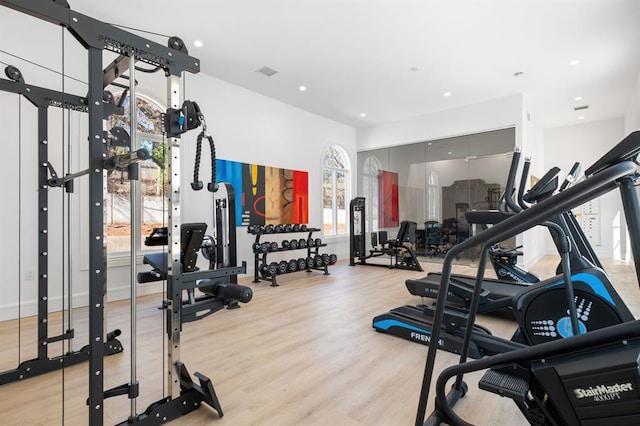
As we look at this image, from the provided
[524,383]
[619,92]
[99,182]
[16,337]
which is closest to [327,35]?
[99,182]

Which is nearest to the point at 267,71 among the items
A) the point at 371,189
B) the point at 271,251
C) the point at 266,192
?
the point at 266,192

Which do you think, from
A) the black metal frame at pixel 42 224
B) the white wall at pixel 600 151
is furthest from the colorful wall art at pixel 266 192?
the white wall at pixel 600 151

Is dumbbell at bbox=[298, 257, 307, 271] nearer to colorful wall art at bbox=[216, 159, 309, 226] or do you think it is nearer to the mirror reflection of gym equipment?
colorful wall art at bbox=[216, 159, 309, 226]

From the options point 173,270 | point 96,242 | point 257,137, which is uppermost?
point 257,137

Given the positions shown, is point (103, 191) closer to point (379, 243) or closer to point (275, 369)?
point (275, 369)

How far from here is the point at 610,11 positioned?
391 cm

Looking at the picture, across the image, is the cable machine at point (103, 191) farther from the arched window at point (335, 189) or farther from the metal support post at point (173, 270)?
the arched window at point (335, 189)

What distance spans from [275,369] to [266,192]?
448cm

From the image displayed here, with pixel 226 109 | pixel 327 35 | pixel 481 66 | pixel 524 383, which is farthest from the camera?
pixel 226 109

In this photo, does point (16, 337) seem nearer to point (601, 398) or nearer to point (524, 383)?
point (524, 383)

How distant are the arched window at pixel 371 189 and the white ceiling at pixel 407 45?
219 centimetres

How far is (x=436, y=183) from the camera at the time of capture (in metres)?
7.81

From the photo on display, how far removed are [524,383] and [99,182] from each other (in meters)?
2.05

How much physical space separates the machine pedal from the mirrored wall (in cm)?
629
